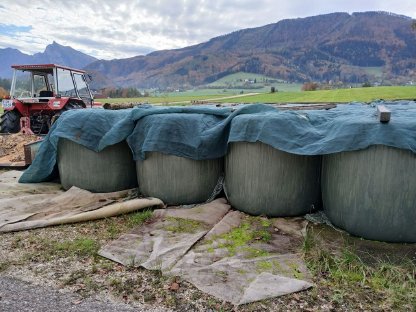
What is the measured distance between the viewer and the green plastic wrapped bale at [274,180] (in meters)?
3.57

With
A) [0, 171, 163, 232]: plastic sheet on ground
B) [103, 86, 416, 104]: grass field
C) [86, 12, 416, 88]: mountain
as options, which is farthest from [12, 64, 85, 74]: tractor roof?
[86, 12, 416, 88]: mountain

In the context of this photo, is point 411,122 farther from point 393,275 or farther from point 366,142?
point 393,275

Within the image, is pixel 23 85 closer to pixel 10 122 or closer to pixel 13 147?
pixel 10 122

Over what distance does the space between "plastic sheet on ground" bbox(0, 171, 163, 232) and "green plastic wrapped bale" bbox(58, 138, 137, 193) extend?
0.14 m

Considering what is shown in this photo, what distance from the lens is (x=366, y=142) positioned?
296cm

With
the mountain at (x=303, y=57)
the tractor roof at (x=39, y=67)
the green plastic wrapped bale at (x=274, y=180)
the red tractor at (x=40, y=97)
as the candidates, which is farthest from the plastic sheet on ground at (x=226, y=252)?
the mountain at (x=303, y=57)

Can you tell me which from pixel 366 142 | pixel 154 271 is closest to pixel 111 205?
pixel 154 271

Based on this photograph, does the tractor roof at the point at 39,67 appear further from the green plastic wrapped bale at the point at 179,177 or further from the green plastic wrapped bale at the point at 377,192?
the green plastic wrapped bale at the point at 377,192

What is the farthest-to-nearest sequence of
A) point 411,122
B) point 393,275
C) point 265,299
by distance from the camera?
point 411,122 → point 393,275 → point 265,299

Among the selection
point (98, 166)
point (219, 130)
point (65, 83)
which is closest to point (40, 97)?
point (65, 83)

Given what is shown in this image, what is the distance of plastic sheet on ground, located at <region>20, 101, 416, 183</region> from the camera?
302 centimetres

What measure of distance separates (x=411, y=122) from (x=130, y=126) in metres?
2.95

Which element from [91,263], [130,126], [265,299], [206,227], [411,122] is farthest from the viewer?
[130,126]

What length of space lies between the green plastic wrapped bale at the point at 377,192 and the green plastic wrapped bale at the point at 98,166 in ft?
8.54
